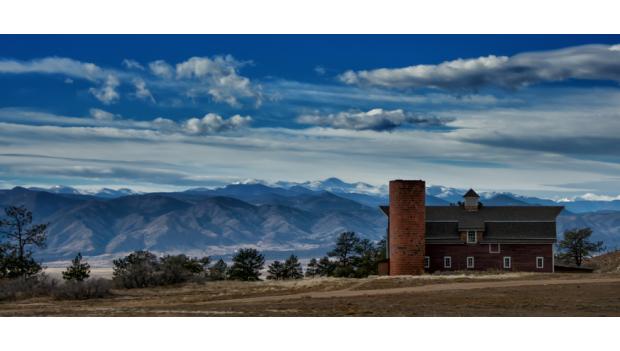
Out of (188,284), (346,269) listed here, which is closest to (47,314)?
(188,284)

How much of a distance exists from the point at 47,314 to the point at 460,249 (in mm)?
36480

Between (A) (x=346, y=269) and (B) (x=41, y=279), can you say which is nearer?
(B) (x=41, y=279)

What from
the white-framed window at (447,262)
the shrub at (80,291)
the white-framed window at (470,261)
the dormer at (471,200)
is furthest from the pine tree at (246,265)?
the shrub at (80,291)

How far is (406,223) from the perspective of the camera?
59500mm

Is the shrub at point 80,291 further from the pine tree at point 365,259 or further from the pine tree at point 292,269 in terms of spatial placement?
the pine tree at point 292,269

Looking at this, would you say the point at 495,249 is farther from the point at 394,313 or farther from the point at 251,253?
the point at 394,313

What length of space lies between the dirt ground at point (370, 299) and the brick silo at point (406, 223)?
30.0 feet

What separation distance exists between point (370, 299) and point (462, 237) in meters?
26.4

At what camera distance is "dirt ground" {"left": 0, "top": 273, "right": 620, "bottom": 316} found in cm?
3294

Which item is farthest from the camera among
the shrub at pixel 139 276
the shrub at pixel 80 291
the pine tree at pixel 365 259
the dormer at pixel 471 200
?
the pine tree at pixel 365 259

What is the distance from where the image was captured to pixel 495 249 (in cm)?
6225

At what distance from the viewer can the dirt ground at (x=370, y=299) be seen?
32938 millimetres

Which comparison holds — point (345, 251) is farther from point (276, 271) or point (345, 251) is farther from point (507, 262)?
point (507, 262)

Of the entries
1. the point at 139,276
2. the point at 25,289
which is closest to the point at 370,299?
the point at 139,276
